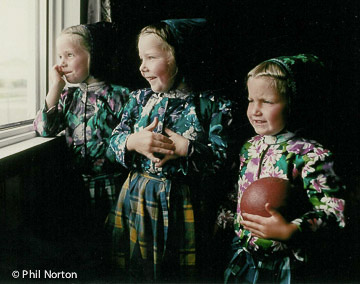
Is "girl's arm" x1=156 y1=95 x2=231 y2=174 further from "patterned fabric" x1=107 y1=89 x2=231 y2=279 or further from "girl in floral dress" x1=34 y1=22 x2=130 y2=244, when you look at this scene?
"girl in floral dress" x1=34 y1=22 x2=130 y2=244

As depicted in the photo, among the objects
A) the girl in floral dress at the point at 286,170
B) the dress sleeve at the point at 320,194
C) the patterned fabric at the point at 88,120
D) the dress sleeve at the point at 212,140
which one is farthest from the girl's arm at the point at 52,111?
the dress sleeve at the point at 320,194

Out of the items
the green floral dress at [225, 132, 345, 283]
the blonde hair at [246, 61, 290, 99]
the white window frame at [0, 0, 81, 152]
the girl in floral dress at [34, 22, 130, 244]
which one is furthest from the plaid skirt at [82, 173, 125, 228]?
the blonde hair at [246, 61, 290, 99]

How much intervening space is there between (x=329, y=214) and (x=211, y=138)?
325 mm

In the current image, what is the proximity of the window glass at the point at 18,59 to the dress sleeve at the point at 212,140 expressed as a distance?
18.8 inches

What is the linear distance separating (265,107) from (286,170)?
0.16 metres

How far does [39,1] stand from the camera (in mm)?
1079

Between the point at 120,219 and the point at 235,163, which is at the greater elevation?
the point at 235,163

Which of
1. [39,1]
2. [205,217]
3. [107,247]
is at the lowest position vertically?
[107,247]

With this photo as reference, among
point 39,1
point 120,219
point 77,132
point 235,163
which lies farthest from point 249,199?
point 39,1

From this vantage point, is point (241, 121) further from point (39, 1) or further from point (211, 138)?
point (39, 1)

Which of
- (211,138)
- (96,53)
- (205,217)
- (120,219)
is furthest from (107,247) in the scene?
(96,53)

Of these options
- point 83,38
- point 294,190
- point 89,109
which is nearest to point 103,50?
point 83,38

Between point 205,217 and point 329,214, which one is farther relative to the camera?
point 205,217

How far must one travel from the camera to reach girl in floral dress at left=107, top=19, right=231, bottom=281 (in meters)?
0.96
